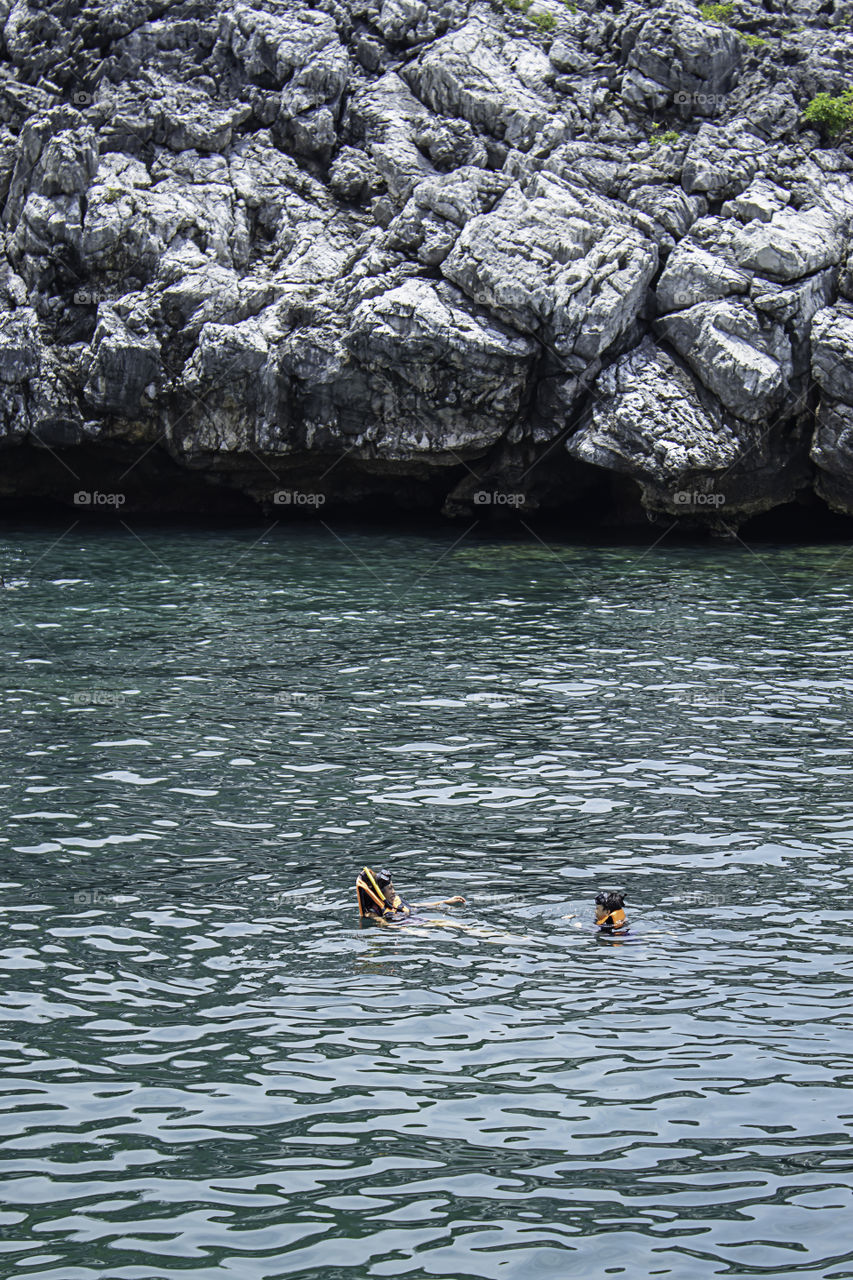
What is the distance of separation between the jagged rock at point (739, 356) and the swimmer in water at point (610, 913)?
1040 inches

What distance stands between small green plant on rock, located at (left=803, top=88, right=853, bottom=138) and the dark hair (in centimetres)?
3567

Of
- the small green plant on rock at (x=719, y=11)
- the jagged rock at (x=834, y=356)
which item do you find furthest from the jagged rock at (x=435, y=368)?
the small green plant on rock at (x=719, y=11)

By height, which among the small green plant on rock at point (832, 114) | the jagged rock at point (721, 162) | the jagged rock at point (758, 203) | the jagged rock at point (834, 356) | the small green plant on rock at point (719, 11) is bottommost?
the jagged rock at point (834, 356)

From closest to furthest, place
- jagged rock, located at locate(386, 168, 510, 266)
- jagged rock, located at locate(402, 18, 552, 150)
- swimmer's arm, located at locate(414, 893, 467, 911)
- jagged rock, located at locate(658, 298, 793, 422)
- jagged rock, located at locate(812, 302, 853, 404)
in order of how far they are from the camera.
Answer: swimmer's arm, located at locate(414, 893, 467, 911) < jagged rock, located at locate(658, 298, 793, 422) < jagged rock, located at locate(812, 302, 853, 404) < jagged rock, located at locate(386, 168, 510, 266) < jagged rock, located at locate(402, 18, 552, 150)

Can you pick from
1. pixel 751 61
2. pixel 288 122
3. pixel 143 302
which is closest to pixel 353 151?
pixel 288 122

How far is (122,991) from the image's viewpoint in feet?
43.3

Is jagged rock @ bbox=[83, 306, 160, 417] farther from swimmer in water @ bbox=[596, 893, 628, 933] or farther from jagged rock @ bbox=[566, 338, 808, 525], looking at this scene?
swimmer in water @ bbox=[596, 893, 628, 933]

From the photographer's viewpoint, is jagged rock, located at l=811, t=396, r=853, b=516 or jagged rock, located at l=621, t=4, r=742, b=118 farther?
jagged rock, located at l=621, t=4, r=742, b=118

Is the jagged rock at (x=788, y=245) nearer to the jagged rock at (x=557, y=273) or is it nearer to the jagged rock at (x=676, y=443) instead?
the jagged rock at (x=557, y=273)

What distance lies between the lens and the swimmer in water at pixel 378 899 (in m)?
14.7

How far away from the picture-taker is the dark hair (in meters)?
14.2

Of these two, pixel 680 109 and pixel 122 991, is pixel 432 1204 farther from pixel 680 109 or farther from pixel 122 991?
pixel 680 109

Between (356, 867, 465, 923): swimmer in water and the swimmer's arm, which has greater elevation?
(356, 867, 465, 923): swimmer in water

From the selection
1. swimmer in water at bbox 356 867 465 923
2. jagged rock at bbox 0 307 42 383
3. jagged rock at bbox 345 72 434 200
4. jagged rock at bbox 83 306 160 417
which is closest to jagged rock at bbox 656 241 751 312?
jagged rock at bbox 345 72 434 200
